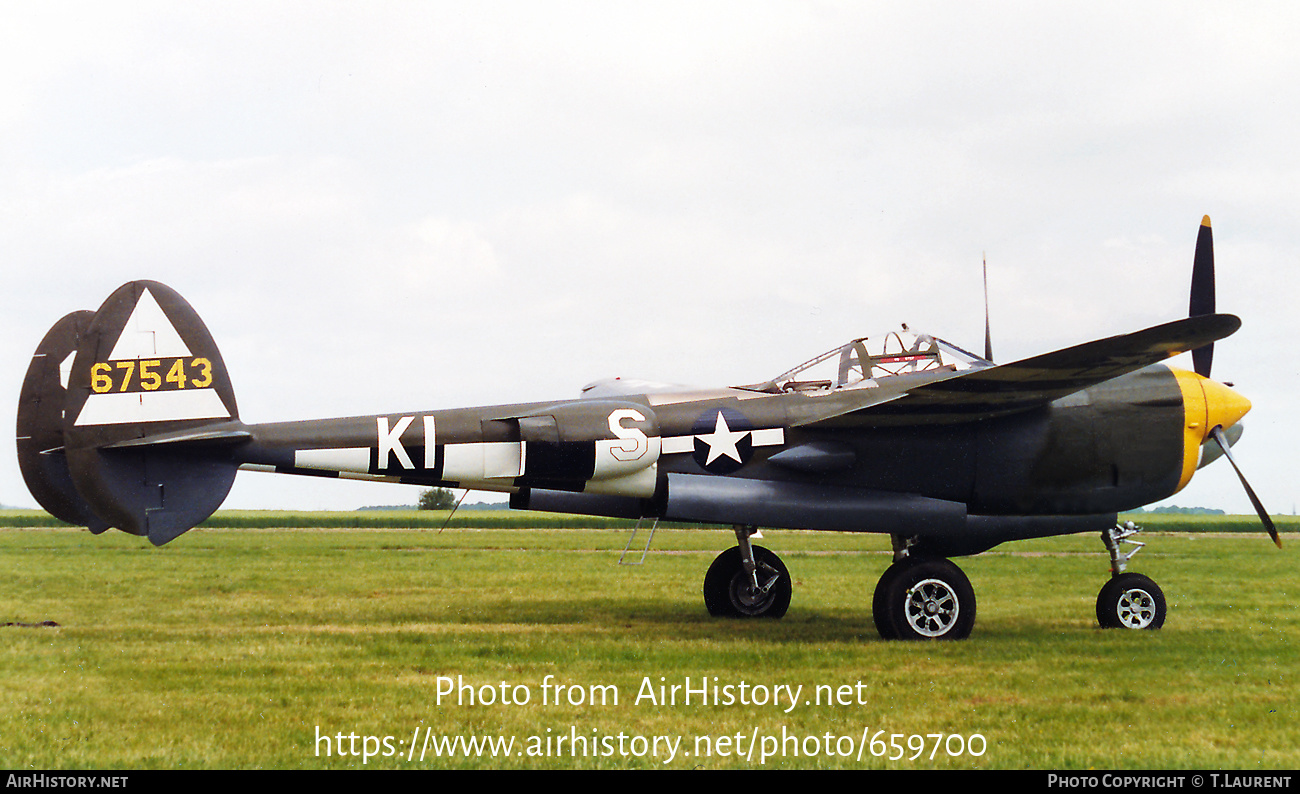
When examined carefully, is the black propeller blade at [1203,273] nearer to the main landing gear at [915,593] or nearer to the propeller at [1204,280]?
the propeller at [1204,280]

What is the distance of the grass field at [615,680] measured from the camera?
283 inches

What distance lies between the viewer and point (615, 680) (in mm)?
9414

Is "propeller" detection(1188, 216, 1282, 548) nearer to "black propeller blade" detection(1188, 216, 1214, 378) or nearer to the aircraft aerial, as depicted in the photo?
"black propeller blade" detection(1188, 216, 1214, 378)

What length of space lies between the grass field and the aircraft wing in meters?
2.48

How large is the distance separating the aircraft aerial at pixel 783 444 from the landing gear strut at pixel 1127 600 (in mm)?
25

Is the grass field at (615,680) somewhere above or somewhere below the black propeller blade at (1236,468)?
below

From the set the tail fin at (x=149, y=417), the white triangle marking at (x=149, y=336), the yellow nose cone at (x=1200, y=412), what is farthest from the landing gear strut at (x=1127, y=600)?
the white triangle marking at (x=149, y=336)

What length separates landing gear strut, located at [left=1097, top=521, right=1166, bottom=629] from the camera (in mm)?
13039

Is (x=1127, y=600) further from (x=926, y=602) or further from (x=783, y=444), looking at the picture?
(x=783, y=444)

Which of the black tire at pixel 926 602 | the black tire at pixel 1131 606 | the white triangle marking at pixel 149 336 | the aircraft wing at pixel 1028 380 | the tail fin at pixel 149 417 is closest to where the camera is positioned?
the aircraft wing at pixel 1028 380

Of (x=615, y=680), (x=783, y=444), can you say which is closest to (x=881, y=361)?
(x=783, y=444)

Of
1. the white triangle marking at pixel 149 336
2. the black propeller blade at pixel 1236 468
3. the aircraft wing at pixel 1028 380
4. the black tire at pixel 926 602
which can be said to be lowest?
the black tire at pixel 926 602

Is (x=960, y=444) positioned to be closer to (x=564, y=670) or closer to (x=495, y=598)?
(x=564, y=670)
